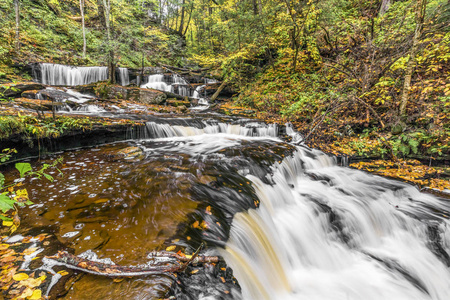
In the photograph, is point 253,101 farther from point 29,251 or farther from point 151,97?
point 29,251

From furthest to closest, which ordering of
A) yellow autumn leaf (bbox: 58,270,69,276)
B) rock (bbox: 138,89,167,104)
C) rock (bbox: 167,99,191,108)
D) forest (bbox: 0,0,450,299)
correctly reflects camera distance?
rock (bbox: 167,99,191,108), rock (bbox: 138,89,167,104), forest (bbox: 0,0,450,299), yellow autumn leaf (bbox: 58,270,69,276)

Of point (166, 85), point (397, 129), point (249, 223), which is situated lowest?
point (249, 223)

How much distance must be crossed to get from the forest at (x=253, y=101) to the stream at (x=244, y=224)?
0.21 feet

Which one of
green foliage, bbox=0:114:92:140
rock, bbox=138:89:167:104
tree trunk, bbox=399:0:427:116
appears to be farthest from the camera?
rock, bbox=138:89:167:104

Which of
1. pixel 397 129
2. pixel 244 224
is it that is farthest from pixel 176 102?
pixel 397 129

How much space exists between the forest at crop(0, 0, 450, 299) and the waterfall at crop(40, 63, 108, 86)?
70mm

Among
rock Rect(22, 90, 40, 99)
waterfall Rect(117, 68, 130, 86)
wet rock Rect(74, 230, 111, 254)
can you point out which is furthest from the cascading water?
waterfall Rect(117, 68, 130, 86)

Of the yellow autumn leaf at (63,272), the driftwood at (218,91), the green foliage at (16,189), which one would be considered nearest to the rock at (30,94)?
the green foliage at (16,189)

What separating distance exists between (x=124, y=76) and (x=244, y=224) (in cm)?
1615

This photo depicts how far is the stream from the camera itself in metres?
2.09

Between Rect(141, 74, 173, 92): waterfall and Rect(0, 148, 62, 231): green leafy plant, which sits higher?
Rect(141, 74, 173, 92): waterfall

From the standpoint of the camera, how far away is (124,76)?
A: 1489 centimetres

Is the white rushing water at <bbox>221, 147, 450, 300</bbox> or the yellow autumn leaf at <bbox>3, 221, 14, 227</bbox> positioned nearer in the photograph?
the yellow autumn leaf at <bbox>3, 221, 14, 227</bbox>

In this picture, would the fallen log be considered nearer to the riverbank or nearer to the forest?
the forest
